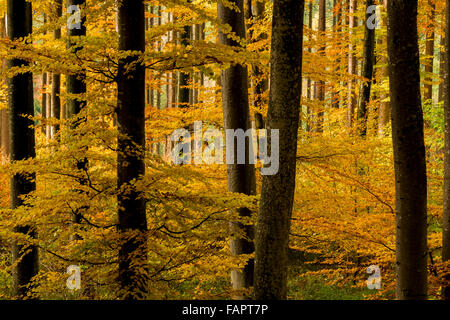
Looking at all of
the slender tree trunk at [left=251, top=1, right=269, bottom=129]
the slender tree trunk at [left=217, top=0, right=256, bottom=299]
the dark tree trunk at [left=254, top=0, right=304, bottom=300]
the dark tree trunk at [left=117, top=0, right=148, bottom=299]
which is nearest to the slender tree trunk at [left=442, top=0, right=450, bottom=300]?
the slender tree trunk at [left=217, top=0, right=256, bottom=299]

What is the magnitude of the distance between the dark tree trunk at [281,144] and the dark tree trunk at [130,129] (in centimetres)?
147

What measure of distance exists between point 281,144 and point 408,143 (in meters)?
1.51

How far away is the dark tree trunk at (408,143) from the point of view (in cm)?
466

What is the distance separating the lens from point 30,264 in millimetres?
6758

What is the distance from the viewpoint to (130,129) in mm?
4973

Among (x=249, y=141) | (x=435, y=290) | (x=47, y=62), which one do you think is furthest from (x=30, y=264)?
(x=435, y=290)

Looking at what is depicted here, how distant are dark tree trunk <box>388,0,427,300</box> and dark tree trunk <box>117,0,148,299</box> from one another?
3104 millimetres

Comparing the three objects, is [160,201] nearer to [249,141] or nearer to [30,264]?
[249,141]

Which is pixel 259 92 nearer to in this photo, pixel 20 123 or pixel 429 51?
pixel 20 123

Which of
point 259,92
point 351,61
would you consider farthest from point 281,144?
point 351,61

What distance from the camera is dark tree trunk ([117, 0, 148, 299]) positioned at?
A: 477 centimetres
